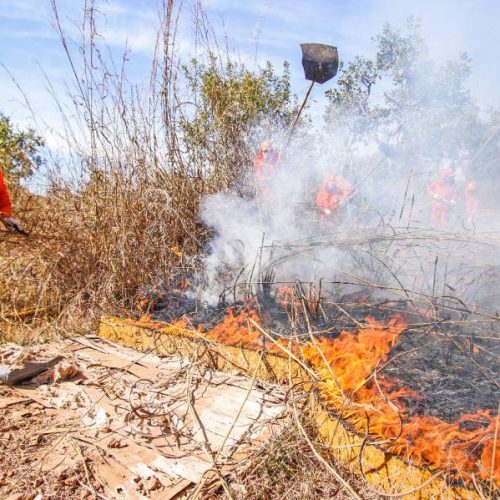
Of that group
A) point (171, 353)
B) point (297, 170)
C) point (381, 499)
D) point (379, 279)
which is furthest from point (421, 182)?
point (381, 499)

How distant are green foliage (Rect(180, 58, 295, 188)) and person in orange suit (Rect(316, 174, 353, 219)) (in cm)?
173

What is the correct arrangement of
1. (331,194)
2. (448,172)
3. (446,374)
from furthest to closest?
(448,172) < (331,194) < (446,374)

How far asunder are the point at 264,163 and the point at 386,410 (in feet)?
15.1

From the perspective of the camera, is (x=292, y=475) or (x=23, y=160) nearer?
(x=292, y=475)

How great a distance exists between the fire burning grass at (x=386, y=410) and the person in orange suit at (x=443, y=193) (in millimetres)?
9522

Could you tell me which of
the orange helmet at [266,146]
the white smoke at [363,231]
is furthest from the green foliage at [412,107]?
the orange helmet at [266,146]

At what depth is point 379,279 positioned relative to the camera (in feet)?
15.0

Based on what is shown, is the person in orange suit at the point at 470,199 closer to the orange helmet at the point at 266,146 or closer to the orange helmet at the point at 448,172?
the orange helmet at the point at 448,172

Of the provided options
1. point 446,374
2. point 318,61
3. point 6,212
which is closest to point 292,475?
point 446,374

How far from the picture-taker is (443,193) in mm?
→ 12062

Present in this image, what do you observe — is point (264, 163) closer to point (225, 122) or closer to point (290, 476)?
point (225, 122)

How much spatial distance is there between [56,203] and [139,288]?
1.40m

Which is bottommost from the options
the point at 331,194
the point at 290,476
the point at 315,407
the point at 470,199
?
the point at 470,199

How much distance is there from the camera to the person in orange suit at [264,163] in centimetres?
614
